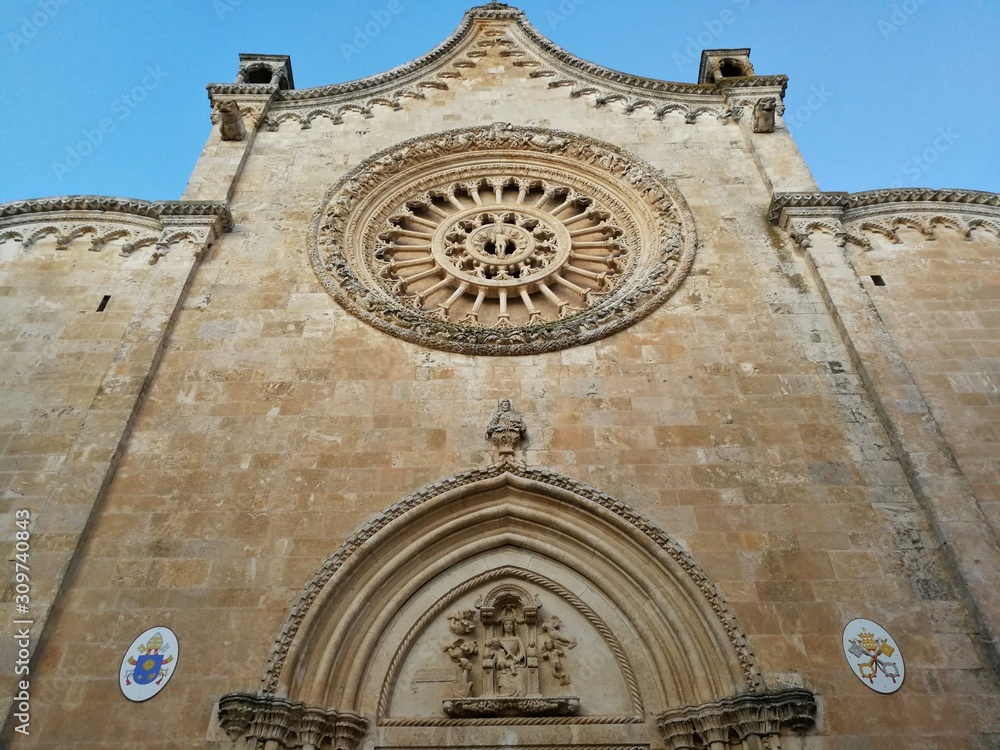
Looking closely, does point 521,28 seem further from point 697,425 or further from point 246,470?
point 246,470

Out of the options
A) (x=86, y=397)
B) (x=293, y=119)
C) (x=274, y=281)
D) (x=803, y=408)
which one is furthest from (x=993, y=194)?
(x=86, y=397)

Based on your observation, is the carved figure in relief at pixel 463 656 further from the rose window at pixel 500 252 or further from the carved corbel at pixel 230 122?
the carved corbel at pixel 230 122

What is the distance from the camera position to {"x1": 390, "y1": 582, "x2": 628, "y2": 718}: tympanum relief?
6.85 m

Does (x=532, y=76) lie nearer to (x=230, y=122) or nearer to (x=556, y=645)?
(x=230, y=122)

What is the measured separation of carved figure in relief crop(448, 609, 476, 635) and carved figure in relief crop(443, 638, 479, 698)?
9 centimetres

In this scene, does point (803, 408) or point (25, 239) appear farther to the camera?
point (25, 239)

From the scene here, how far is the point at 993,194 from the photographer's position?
1148cm

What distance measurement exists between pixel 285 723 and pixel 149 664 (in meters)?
1.51

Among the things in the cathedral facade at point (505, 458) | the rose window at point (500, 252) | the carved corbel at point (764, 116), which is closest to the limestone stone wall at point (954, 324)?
the cathedral facade at point (505, 458)

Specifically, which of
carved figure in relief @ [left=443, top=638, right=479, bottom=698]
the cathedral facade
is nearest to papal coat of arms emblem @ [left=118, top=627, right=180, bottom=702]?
the cathedral facade

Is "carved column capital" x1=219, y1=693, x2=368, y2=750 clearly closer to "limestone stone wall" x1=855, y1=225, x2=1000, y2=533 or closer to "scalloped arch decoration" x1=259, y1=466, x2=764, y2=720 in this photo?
"scalloped arch decoration" x1=259, y1=466, x2=764, y2=720

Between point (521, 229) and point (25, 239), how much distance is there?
7.83m

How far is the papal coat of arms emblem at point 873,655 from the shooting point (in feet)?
21.6

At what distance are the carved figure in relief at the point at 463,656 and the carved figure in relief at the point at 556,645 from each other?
2.37 ft
